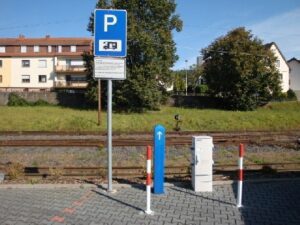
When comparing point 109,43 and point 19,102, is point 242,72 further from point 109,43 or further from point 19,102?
point 109,43

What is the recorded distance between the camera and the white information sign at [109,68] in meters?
8.07

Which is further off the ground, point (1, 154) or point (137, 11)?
point (137, 11)

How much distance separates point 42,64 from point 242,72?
3848cm

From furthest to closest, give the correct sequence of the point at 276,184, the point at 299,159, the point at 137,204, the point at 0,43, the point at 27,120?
the point at 0,43 → the point at 27,120 → the point at 299,159 → the point at 276,184 → the point at 137,204

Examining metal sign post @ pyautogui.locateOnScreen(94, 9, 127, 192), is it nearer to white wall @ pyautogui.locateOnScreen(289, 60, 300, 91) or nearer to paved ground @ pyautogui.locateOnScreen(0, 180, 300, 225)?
paved ground @ pyautogui.locateOnScreen(0, 180, 300, 225)

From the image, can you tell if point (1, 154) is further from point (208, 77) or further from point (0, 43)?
point (0, 43)

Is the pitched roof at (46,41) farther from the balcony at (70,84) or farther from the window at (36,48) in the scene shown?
the balcony at (70,84)

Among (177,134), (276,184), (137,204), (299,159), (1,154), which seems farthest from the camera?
(177,134)

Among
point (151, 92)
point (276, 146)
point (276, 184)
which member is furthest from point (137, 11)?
point (276, 184)

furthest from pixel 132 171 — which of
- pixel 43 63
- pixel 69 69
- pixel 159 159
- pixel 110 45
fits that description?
pixel 43 63

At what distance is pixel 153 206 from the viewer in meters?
7.08

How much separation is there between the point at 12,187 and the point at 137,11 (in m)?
35.0

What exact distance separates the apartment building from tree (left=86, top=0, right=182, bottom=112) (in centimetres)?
2535

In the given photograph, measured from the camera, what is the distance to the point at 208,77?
46.0 m
